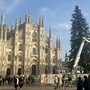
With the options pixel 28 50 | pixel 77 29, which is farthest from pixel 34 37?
pixel 77 29

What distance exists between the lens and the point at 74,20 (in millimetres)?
61969

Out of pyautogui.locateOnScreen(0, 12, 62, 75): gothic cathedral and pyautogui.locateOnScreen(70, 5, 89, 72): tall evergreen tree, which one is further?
pyautogui.locateOnScreen(0, 12, 62, 75): gothic cathedral

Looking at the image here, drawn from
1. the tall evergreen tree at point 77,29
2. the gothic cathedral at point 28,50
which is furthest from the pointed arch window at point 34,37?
the tall evergreen tree at point 77,29

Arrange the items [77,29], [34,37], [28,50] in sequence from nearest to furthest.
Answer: [77,29] < [28,50] < [34,37]

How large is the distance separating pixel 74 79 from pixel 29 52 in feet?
129

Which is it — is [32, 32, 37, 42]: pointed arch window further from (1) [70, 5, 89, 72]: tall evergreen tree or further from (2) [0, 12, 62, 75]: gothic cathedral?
(1) [70, 5, 89, 72]: tall evergreen tree

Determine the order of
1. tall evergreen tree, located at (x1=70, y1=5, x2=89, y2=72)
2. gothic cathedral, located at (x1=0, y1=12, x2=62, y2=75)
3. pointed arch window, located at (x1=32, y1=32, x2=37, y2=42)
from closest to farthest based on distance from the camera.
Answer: tall evergreen tree, located at (x1=70, y1=5, x2=89, y2=72) → gothic cathedral, located at (x1=0, y1=12, x2=62, y2=75) → pointed arch window, located at (x1=32, y1=32, x2=37, y2=42)

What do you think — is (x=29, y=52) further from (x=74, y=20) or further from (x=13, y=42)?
(x=74, y=20)

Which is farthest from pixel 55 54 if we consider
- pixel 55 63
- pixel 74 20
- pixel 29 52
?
pixel 74 20

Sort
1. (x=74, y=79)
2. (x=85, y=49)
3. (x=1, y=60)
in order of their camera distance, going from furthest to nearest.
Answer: (x=1, y=60) → (x=85, y=49) → (x=74, y=79)

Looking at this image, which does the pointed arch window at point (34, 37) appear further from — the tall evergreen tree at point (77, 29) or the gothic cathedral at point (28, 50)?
the tall evergreen tree at point (77, 29)

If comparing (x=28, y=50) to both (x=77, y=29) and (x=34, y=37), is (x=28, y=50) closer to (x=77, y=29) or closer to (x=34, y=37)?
(x=34, y=37)

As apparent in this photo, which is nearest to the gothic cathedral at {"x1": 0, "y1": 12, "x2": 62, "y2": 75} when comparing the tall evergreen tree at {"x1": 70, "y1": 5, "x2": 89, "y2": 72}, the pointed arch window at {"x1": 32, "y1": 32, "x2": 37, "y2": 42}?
the pointed arch window at {"x1": 32, "y1": 32, "x2": 37, "y2": 42}

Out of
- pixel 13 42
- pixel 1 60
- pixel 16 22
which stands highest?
pixel 16 22
